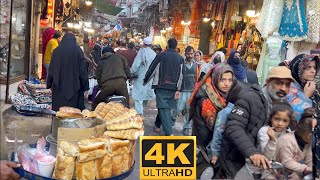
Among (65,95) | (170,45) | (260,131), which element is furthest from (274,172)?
(170,45)

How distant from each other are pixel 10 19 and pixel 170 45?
3957mm

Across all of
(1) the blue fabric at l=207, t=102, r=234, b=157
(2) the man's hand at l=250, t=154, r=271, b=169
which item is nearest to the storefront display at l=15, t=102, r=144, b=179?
(1) the blue fabric at l=207, t=102, r=234, b=157

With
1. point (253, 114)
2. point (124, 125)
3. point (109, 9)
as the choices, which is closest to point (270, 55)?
point (253, 114)

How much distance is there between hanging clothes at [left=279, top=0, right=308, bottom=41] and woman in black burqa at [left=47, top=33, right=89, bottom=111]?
11.3ft

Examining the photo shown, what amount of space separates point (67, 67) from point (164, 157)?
4853mm

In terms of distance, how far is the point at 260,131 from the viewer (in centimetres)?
332

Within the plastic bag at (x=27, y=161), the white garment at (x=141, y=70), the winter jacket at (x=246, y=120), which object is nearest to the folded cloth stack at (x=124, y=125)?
the plastic bag at (x=27, y=161)

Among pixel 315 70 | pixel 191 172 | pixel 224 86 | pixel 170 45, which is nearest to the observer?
pixel 191 172

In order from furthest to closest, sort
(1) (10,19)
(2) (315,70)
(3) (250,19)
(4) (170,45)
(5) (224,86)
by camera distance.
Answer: (3) (250,19) < (1) (10,19) < (4) (170,45) < (5) (224,86) < (2) (315,70)

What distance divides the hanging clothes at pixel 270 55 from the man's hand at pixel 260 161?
3.09 metres

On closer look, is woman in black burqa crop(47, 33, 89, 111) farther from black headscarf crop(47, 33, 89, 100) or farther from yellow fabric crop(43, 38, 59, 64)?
yellow fabric crop(43, 38, 59, 64)

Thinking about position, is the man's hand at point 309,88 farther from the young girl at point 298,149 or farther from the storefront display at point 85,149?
the storefront display at point 85,149

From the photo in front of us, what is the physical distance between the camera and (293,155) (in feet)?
10.1

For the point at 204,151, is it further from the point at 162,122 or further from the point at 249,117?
the point at 162,122
